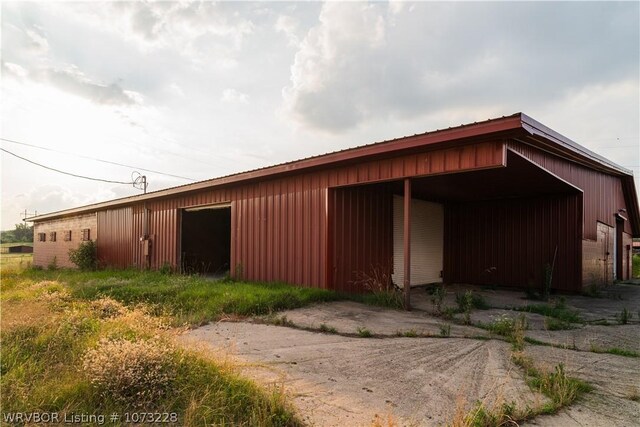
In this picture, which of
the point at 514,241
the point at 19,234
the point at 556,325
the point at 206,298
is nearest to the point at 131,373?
the point at 206,298

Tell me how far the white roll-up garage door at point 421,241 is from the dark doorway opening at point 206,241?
6.39m

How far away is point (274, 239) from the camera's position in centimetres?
888

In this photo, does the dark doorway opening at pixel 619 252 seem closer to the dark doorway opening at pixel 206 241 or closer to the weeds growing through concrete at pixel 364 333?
the weeds growing through concrete at pixel 364 333

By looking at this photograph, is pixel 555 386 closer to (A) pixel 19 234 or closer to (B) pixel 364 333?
(B) pixel 364 333

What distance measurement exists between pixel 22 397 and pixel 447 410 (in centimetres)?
318

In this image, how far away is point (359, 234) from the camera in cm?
831

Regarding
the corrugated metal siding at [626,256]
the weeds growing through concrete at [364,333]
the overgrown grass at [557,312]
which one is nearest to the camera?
the weeds growing through concrete at [364,333]

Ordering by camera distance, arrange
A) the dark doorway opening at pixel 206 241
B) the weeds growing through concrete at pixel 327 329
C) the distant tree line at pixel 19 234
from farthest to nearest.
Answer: the distant tree line at pixel 19 234
the dark doorway opening at pixel 206 241
the weeds growing through concrete at pixel 327 329

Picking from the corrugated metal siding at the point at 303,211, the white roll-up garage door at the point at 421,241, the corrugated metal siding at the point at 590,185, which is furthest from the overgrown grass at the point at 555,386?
the white roll-up garage door at the point at 421,241

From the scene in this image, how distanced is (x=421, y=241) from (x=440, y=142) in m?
5.48

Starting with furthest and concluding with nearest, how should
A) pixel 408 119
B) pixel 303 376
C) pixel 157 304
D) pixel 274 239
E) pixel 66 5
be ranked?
1. pixel 408 119
2. pixel 274 239
3. pixel 66 5
4. pixel 157 304
5. pixel 303 376

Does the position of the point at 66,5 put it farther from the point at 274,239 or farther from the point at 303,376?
the point at 303,376

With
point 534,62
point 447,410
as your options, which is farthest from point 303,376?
point 534,62

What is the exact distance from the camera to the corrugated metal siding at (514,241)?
9477 millimetres
